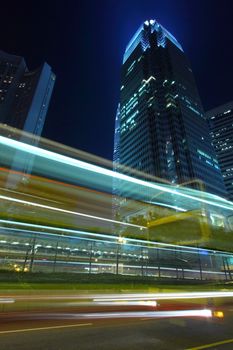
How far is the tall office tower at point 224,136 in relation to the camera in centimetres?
11531

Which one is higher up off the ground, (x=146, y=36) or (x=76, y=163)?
(x=146, y=36)

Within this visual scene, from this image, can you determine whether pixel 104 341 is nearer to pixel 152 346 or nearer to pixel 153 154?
pixel 152 346

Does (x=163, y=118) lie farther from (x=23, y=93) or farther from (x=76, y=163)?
(x=76, y=163)

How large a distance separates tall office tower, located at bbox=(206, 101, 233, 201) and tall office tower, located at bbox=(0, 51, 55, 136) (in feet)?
313

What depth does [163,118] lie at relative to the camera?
92062 mm

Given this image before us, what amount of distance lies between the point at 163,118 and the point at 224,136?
55435 mm

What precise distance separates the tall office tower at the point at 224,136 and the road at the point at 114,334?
117776 millimetres

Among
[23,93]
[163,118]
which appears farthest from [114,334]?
[23,93]

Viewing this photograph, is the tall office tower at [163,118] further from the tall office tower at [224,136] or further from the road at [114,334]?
the road at [114,334]

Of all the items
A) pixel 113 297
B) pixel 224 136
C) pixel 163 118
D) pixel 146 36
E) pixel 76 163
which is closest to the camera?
pixel 113 297

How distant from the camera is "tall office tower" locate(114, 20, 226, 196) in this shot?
82188 mm

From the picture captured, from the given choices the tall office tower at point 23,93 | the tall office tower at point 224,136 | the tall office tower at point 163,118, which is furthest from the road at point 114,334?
the tall office tower at point 224,136

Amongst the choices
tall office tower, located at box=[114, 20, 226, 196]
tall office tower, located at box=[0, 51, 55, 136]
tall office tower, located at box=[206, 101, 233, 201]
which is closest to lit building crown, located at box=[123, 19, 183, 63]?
tall office tower, located at box=[114, 20, 226, 196]

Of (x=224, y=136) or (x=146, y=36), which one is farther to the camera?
(x=224, y=136)
